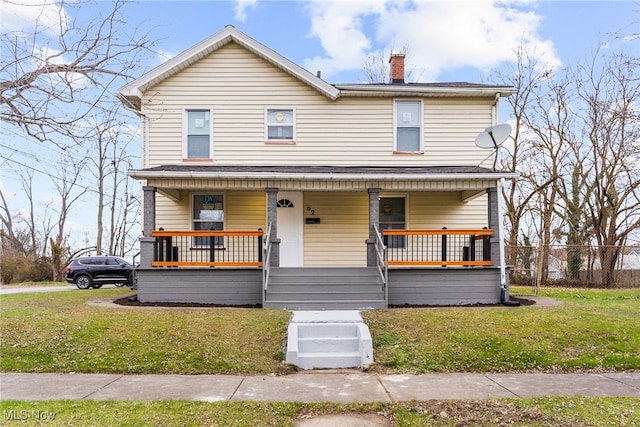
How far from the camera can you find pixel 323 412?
16.1 ft

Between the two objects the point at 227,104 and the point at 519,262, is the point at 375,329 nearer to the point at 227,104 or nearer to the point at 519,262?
the point at 227,104

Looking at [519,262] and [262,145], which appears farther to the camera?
[519,262]

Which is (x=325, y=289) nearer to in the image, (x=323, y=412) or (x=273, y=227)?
(x=273, y=227)

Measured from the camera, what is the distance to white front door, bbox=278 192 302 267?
13.7 m

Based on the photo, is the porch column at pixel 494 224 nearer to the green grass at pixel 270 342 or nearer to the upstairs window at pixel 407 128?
the green grass at pixel 270 342

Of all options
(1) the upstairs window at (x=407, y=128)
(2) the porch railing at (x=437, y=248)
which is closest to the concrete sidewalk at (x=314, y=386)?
(2) the porch railing at (x=437, y=248)

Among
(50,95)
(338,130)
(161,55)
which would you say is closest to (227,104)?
(338,130)

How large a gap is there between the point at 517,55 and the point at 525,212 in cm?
840

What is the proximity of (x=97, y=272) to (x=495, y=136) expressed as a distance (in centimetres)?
1551

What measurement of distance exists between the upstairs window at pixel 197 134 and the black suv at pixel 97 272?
24.8 feet

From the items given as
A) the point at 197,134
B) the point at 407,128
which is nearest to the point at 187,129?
the point at 197,134

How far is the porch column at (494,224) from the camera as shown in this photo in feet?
37.1

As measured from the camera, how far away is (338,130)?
13859 millimetres

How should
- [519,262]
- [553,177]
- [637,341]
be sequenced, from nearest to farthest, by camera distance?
[637,341] < [519,262] < [553,177]
